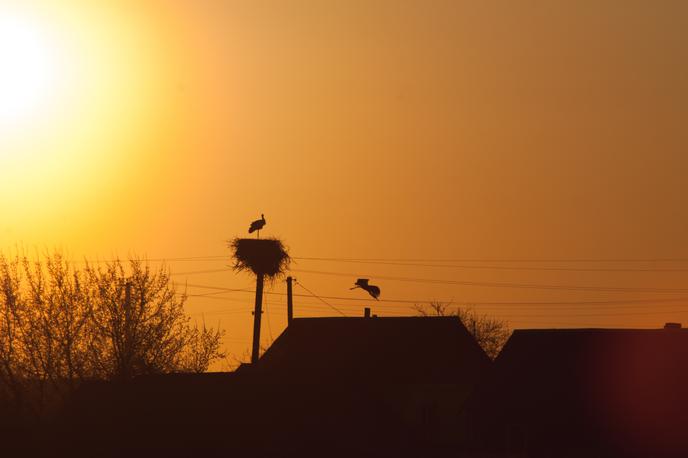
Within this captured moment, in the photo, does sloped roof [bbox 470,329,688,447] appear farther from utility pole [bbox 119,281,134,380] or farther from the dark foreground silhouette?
utility pole [bbox 119,281,134,380]

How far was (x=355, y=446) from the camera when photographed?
44.2 metres

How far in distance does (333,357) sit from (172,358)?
41.6ft

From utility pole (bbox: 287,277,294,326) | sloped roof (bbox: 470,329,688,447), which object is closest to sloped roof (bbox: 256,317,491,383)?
utility pole (bbox: 287,277,294,326)

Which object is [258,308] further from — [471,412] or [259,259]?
[471,412]

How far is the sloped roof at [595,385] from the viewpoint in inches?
1759

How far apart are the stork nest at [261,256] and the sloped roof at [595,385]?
62.3ft

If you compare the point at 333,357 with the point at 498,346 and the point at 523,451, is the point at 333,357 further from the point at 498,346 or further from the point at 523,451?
the point at 498,346

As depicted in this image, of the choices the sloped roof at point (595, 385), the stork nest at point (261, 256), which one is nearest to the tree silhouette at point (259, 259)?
the stork nest at point (261, 256)

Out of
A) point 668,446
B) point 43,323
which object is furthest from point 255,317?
point 668,446

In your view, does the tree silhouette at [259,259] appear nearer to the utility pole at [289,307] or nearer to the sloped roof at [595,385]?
the utility pole at [289,307]

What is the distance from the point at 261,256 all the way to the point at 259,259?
0.60ft

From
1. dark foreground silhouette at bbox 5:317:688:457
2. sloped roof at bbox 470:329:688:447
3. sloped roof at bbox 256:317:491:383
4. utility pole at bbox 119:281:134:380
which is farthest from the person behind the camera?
sloped roof at bbox 256:317:491:383

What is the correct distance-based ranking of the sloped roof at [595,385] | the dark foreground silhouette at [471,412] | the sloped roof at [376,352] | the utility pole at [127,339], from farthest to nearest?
the sloped roof at [376,352], the utility pole at [127,339], the sloped roof at [595,385], the dark foreground silhouette at [471,412]

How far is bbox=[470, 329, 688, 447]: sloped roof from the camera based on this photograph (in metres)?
44.7
